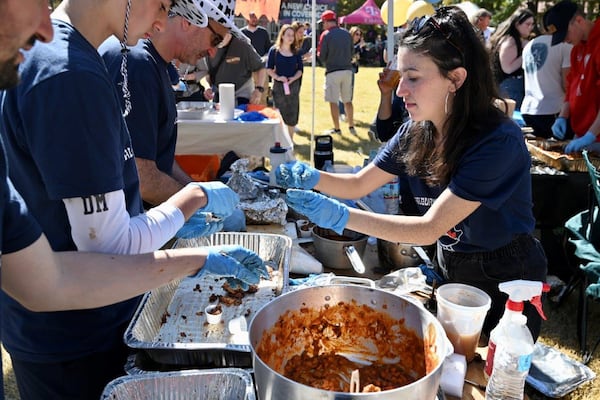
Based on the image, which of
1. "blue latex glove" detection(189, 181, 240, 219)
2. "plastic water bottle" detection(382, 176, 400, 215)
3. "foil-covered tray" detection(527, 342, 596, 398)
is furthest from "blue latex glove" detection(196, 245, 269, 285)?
"foil-covered tray" detection(527, 342, 596, 398)

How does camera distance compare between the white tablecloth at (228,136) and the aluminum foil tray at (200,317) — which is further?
the white tablecloth at (228,136)

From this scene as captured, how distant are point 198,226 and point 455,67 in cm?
113

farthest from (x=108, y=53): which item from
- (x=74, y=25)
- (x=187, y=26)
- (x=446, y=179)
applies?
(x=446, y=179)

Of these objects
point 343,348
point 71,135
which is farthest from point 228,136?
point 71,135

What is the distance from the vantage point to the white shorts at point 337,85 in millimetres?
8773

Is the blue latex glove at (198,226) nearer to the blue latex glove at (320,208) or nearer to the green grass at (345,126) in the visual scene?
the blue latex glove at (320,208)

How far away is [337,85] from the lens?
29.0 feet

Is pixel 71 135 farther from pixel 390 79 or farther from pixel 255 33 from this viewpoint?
pixel 255 33

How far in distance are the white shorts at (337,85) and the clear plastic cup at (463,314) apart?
7.68 meters

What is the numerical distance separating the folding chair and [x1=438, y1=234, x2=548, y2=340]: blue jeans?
51.5 inches

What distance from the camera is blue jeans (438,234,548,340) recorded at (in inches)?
71.6

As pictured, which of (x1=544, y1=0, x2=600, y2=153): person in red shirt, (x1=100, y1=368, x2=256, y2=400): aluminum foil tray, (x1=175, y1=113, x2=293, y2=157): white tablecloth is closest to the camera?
(x1=100, y1=368, x2=256, y2=400): aluminum foil tray

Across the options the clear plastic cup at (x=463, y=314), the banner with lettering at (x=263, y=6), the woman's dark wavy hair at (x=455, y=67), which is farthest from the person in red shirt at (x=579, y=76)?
the banner with lettering at (x=263, y=6)

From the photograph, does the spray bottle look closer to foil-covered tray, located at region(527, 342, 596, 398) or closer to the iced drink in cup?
foil-covered tray, located at region(527, 342, 596, 398)
